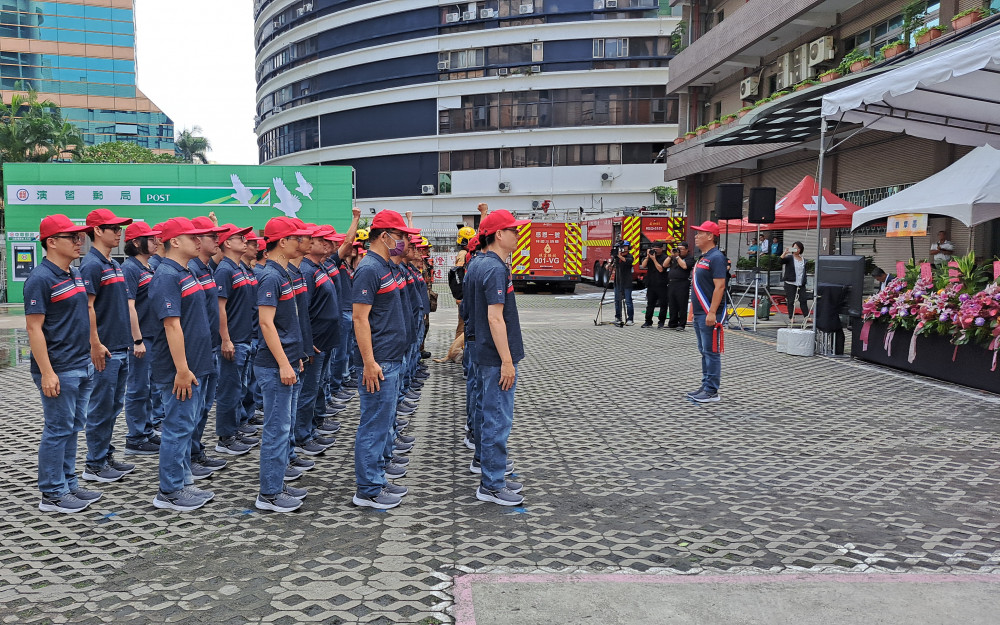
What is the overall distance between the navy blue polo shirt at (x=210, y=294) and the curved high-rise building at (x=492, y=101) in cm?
4337

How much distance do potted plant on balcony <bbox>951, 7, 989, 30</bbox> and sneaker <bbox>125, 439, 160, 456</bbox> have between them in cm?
1645

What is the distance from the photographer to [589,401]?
28.7 feet

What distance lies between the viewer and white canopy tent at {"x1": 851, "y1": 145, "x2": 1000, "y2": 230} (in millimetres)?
11273

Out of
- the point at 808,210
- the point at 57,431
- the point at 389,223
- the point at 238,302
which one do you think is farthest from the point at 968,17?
the point at 57,431

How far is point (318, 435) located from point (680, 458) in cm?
328

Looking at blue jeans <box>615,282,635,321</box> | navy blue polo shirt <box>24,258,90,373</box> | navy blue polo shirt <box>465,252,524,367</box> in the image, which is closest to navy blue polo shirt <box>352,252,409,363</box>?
navy blue polo shirt <box>465,252,524,367</box>

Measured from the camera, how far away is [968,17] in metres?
15.0

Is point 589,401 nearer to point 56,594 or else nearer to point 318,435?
point 318,435

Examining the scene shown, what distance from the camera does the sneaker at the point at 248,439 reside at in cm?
671

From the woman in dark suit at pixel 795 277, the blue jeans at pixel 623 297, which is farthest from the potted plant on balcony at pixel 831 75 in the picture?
the blue jeans at pixel 623 297

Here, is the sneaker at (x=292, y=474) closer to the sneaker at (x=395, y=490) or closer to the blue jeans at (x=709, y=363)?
the sneaker at (x=395, y=490)

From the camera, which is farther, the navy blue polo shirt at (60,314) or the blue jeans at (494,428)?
the blue jeans at (494,428)

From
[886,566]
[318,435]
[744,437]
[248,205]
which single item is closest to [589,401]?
[744,437]

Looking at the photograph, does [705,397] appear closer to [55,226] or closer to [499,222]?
[499,222]
